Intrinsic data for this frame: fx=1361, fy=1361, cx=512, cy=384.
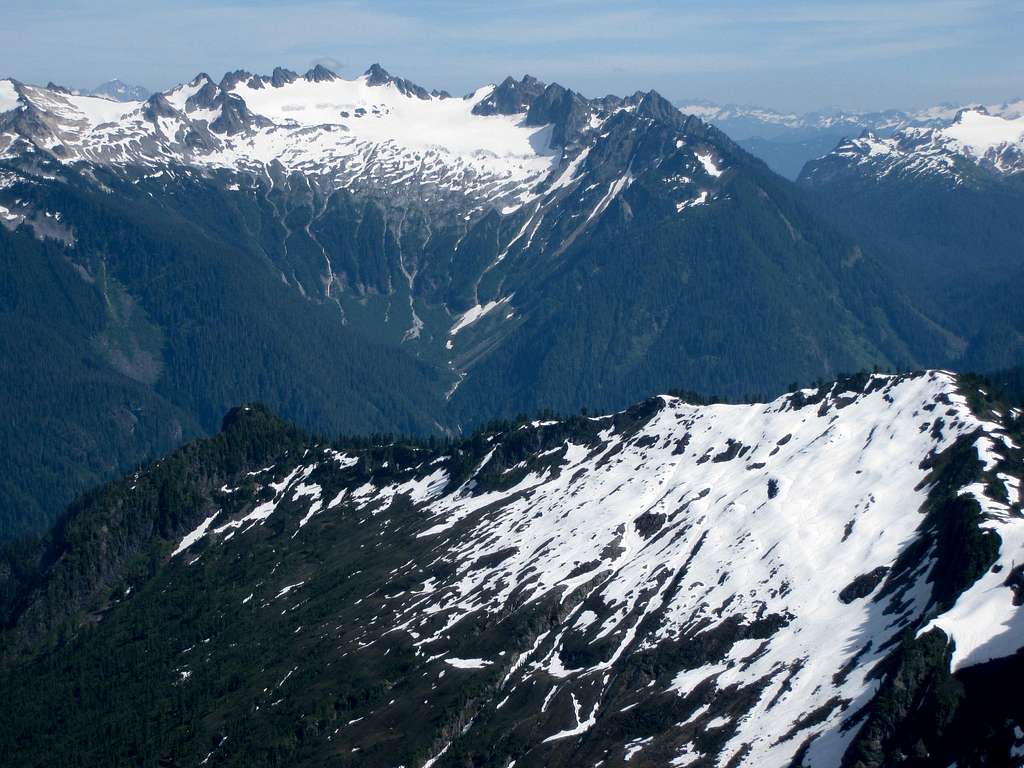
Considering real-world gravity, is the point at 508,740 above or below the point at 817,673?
below

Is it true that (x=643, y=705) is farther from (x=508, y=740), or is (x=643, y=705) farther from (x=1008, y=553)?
(x=1008, y=553)

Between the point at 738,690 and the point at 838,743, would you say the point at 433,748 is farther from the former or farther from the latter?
the point at 838,743

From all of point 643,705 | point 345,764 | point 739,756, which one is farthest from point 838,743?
point 345,764

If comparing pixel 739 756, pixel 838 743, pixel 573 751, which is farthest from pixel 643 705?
pixel 838 743

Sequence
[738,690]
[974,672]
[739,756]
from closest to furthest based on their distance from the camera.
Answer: [974,672]
[739,756]
[738,690]

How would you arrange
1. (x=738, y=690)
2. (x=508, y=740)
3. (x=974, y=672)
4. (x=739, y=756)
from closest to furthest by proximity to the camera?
(x=974, y=672) → (x=739, y=756) → (x=738, y=690) → (x=508, y=740)

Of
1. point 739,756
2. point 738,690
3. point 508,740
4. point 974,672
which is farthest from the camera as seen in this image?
point 508,740

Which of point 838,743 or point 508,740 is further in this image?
point 508,740

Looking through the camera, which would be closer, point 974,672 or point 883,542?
point 974,672

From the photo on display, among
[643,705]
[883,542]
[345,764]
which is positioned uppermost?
[883,542]
